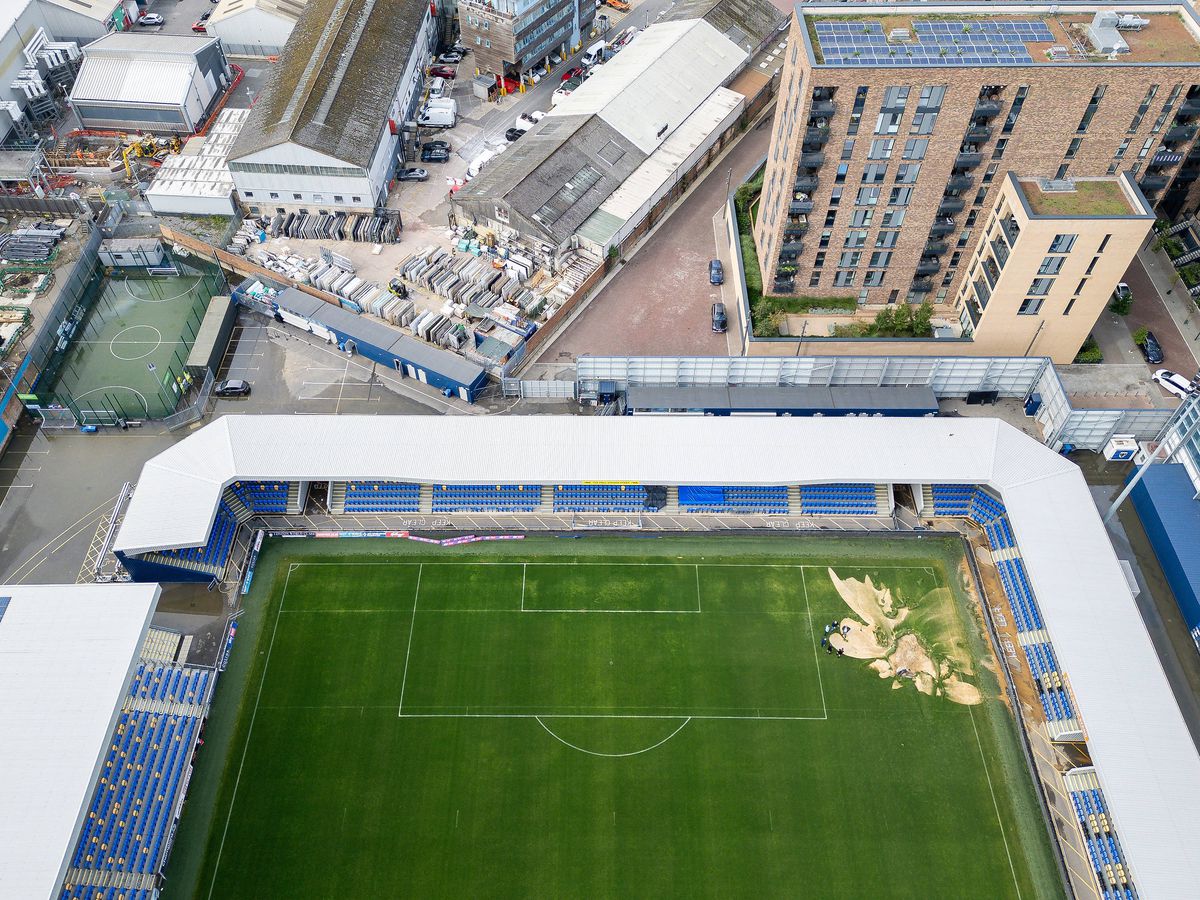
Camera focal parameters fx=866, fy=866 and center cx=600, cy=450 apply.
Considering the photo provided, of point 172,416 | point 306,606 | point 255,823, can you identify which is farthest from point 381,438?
point 255,823

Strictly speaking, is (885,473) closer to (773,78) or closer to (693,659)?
(693,659)

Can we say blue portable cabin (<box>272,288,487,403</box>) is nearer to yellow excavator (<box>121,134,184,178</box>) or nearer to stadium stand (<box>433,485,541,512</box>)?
stadium stand (<box>433,485,541,512</box>)

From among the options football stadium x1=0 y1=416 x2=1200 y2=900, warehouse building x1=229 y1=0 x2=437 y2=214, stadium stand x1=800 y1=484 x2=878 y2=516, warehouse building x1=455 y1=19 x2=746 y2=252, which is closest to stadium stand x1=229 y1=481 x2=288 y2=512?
football stadium x1=0 y1=416 x2=1200 y2=900

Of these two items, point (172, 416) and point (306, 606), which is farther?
point (172, 416)

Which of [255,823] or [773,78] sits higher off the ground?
[773,78]

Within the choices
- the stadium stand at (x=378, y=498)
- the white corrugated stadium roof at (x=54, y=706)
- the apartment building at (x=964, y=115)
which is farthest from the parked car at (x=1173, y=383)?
the white corrugated stadium roof at (x=54, y=706)

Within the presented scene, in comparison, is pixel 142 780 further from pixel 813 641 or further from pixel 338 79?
pixel 338 79

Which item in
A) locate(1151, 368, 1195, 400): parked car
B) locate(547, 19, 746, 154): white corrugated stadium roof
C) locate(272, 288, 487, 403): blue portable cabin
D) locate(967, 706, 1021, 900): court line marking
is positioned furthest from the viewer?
locate(547, 19, 746, 154): white corrugated stadium roof
